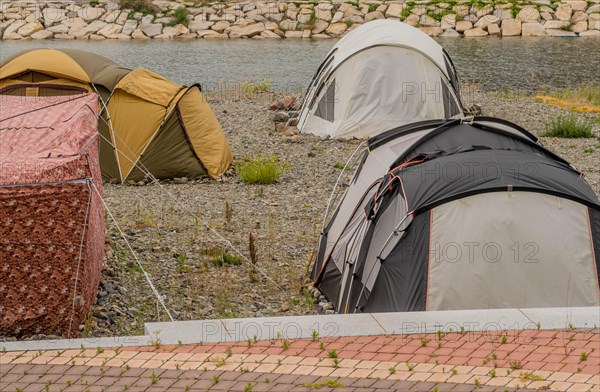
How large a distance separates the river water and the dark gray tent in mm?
21119

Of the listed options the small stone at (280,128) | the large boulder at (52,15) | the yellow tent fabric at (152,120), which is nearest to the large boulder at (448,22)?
the large boulder at (52,15)

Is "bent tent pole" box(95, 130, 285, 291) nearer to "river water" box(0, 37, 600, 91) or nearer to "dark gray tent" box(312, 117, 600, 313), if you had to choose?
"dark gray tent" box(312, 117, 600, 313)

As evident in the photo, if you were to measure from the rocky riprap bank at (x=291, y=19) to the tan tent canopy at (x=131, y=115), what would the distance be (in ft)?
103

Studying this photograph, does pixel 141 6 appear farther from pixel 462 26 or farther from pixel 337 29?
pixel 462 26

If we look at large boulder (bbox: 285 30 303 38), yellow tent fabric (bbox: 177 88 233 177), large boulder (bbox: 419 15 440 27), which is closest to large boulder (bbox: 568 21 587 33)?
large boulder (bbox: 419 15 440 27)

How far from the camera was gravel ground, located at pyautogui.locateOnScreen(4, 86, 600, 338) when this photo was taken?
1093 cm

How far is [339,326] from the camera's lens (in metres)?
8.22

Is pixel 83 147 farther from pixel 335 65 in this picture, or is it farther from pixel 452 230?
pixel 335 65

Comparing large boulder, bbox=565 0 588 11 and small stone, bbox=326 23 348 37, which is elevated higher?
large boulder, bbox=565 0 588 11

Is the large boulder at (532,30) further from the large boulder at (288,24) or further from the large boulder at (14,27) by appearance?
the large boulder at (14,27)

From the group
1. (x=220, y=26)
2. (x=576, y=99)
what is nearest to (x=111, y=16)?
(x=220, y=26)

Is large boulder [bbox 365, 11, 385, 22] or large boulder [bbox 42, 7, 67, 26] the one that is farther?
large boulder [bbox 42, 7, 67, 26]

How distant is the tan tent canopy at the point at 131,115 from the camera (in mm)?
16297

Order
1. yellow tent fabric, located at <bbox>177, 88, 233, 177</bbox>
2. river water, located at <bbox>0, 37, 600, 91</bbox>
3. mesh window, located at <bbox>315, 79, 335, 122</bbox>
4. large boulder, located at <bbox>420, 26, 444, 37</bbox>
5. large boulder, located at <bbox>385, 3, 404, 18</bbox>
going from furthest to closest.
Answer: large boulder, located at <bbox>385, 3, 404, 18</bbox> < large boulder, located at <bbox>420, 26, 444, 37</bbox> < river water, located at <bbox>0, 37, 600, 91</bbox> < mesh window, located at <bbox>315, 79, 335, 122</bbox> < yellow tent fabric, located at <bbox>177, 88, 233, 177</bbox>
